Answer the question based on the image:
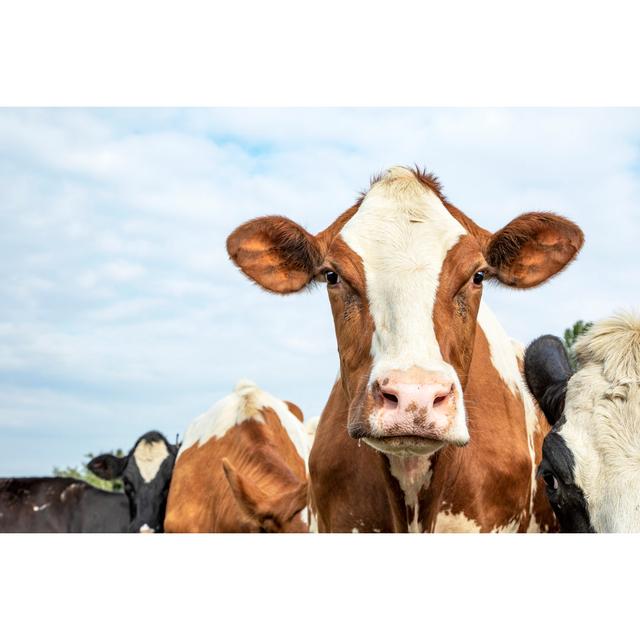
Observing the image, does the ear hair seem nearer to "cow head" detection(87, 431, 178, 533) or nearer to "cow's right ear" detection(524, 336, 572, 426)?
"cow's right ear" detection(524, 336, 572, 426)

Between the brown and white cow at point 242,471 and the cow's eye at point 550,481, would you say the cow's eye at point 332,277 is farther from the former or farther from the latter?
the brown and white cow at point 242,471

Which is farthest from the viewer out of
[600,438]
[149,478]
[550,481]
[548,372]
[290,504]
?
[149,478]

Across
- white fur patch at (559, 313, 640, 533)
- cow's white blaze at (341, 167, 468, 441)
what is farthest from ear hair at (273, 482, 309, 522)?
white fur patch at (559, 313, 640, 533)

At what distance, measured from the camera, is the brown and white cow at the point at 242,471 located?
594 centimetres

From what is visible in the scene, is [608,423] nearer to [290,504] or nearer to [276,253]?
[276,253]

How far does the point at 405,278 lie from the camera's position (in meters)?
3.80

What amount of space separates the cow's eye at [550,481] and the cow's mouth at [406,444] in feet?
1.55

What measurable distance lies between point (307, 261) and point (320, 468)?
914 millimetres

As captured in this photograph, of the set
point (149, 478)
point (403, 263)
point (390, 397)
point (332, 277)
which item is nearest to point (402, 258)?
point (403, 263)

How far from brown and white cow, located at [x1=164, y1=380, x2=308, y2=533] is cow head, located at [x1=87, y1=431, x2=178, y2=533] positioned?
1.84m

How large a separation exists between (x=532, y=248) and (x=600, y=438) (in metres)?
1.15

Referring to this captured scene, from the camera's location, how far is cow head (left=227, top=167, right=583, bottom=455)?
3.38 meters
